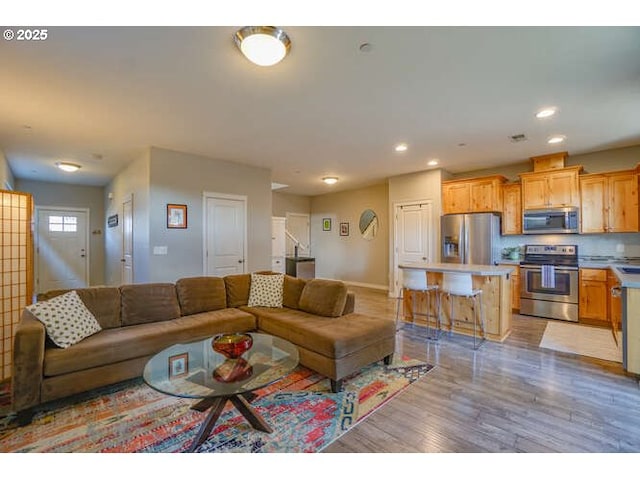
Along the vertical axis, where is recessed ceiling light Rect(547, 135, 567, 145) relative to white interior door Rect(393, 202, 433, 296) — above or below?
above

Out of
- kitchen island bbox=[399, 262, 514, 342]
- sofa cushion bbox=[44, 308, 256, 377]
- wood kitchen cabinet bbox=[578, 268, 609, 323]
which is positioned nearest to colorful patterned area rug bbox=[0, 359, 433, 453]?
sofa cushion bbox=[44, 308, 256, 377]

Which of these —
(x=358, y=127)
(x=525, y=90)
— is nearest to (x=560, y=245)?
(x=525, y=90)

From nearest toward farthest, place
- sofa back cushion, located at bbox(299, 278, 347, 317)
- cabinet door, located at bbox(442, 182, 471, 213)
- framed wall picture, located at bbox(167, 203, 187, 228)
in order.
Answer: sofa back cushion, located at bbox(299, 278, 347, 317), framed wall picture, located at bbox(167, 203, 187, 228), cabinet door, located at bbox(442, 182, 471, 213)

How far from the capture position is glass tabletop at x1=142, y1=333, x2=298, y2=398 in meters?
1.71

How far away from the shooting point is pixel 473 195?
18.3 feet

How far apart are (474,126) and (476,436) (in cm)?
345

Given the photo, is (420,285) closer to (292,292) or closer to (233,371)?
(292,292)

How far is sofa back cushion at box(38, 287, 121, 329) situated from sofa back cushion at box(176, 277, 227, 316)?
24.7 inches

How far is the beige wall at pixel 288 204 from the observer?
348 inches

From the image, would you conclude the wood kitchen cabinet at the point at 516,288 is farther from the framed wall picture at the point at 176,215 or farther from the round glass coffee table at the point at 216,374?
the framed wall picture at the point at 176,215

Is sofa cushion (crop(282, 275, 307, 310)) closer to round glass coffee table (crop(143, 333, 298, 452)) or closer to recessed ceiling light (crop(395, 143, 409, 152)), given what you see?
round glass coffee table (crop(143, 333, 298, 452))

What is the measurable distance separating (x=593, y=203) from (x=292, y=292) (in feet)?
16.3

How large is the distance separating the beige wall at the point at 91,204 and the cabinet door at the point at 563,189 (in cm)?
1033
